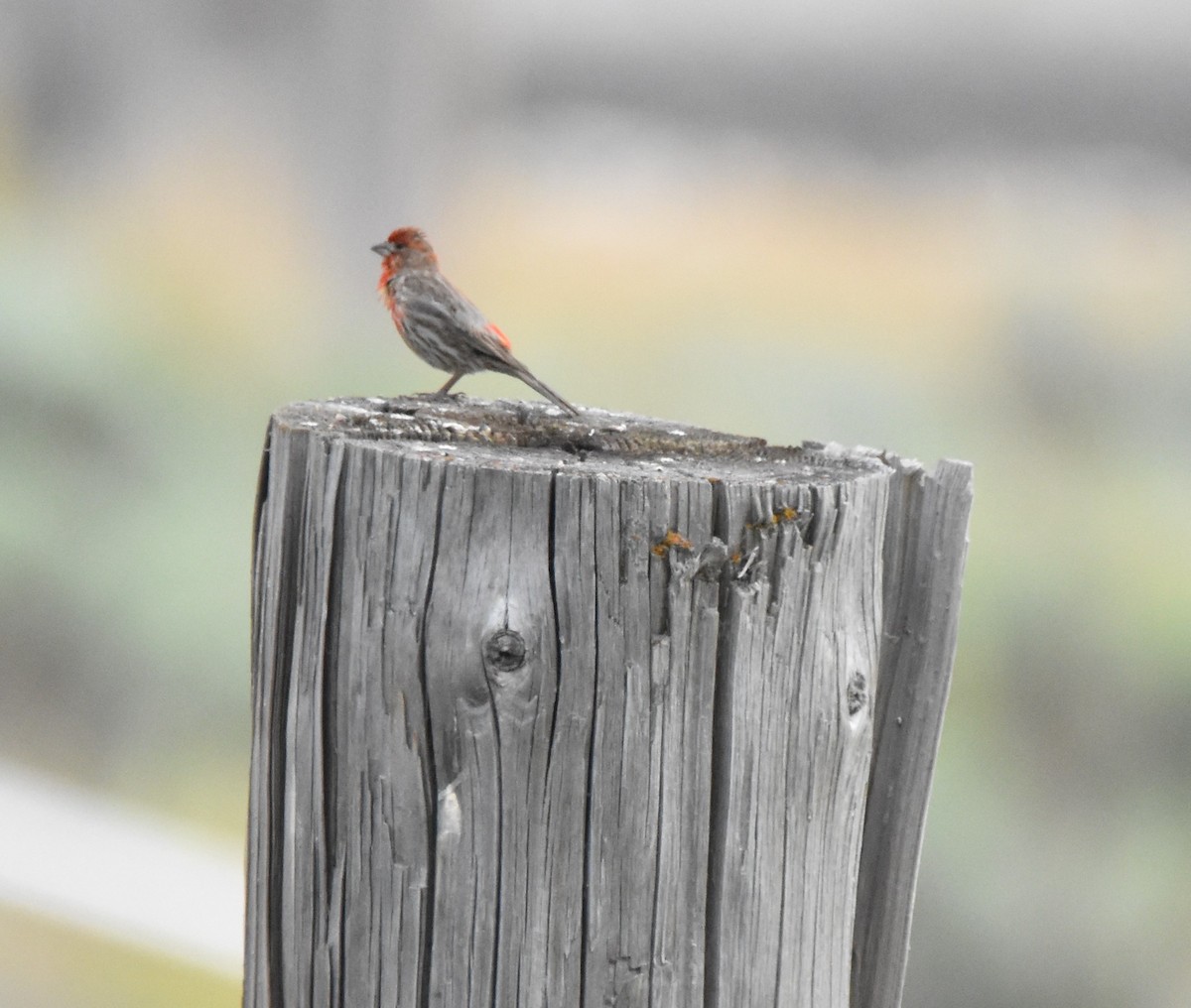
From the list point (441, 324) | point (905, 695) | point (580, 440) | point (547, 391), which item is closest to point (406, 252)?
point (441, 324)

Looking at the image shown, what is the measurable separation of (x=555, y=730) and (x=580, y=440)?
0.66 m

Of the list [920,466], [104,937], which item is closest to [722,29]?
[104,937]

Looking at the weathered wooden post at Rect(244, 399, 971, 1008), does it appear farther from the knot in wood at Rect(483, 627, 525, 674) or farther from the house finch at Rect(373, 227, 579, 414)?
the house finch at Rect(373, 227, 579, 414)

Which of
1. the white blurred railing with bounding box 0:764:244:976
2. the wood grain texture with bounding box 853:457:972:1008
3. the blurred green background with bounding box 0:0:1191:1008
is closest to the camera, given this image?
the wood grain texture with bounding box 853:457:972:1008

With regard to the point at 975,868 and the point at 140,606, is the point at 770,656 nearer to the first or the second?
the point at 975,868

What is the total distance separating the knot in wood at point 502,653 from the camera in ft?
5.55

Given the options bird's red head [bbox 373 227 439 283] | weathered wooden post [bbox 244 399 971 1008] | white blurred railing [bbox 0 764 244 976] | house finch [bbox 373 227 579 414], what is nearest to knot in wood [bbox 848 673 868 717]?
weathered wooden post [bbox 244 399 971 1008]

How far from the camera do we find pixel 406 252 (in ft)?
14.2

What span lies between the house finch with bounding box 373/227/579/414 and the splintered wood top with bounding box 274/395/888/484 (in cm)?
90

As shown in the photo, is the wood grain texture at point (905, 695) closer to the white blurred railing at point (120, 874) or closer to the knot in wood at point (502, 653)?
the knot in wood at point (502, 653)

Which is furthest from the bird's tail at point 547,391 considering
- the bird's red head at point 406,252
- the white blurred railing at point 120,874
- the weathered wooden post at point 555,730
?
the white blurred railing at point 120,874

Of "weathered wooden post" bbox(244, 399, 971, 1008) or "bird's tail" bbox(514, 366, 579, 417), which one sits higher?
"bird's tail" bbox(514, 366, 579, 417)

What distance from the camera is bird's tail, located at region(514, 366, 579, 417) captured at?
8.25 feet

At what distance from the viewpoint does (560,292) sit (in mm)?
9391
